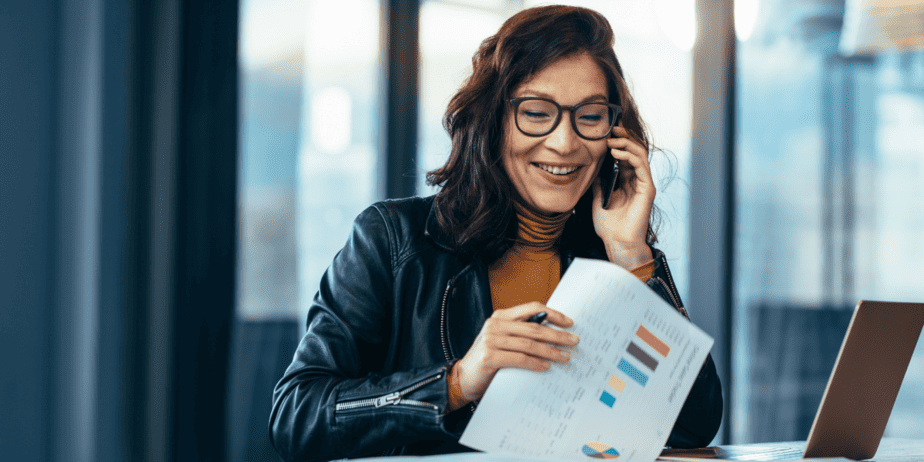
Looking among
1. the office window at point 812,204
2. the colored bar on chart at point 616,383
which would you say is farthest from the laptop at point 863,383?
the office window at point 812,204

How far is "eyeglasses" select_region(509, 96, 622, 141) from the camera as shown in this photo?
3.76 ft

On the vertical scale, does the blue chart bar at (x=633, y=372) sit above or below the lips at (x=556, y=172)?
below

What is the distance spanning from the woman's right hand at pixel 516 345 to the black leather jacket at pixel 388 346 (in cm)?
7

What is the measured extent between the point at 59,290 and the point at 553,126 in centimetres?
123

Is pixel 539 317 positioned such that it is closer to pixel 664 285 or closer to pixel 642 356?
pixel 642 356

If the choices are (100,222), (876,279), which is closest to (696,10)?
(876,279)

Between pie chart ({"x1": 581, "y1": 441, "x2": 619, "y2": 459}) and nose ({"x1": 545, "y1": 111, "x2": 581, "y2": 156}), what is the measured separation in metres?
0.54

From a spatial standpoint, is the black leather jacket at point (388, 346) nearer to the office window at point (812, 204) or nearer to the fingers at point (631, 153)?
the fingers at point (631, 153)

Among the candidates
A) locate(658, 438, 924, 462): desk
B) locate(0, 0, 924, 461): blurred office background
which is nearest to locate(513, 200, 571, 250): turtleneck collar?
locate(0, 0, 924, 461): blurred office background

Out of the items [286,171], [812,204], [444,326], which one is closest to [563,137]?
[444,326]

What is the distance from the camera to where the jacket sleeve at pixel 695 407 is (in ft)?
3.59

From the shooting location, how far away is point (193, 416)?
6.17ft

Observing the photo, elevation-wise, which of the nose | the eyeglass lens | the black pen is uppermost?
the eyeglass lens

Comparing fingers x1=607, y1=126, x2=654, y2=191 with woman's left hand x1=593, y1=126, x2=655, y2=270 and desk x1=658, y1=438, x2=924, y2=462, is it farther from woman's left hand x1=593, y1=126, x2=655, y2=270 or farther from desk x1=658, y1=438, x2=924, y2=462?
desk x1=658, y1=438, x2=924, y2=462
